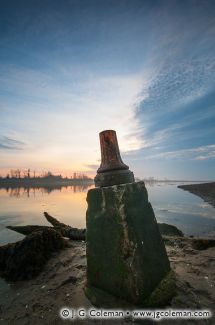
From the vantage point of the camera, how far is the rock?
448 cm

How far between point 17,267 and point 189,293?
11.4 feet

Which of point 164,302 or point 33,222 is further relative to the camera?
point 33,222

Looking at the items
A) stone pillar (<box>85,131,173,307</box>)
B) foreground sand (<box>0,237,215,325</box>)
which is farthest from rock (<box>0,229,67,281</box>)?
stone pillar (<box>85,131,173,307</box>)

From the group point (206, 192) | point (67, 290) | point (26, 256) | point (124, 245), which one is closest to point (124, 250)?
point (124, 245)

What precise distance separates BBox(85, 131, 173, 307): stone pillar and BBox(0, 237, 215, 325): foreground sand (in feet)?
0.91

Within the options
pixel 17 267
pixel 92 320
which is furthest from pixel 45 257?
pixel 92 320

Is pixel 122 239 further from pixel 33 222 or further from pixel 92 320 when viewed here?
pixel 33 222

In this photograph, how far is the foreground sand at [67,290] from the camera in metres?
3.07

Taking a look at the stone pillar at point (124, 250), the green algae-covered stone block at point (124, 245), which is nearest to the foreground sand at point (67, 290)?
the stone pillar at point (124, 250)

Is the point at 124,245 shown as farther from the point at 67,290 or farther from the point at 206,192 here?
the point at 206,192

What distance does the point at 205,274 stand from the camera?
3943mm

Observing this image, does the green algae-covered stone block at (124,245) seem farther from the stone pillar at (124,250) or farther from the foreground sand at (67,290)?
the foreground sand at (67,290)

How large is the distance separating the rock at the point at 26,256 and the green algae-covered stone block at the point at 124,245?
1.61 metres

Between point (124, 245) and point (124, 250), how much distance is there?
0.24 feet
